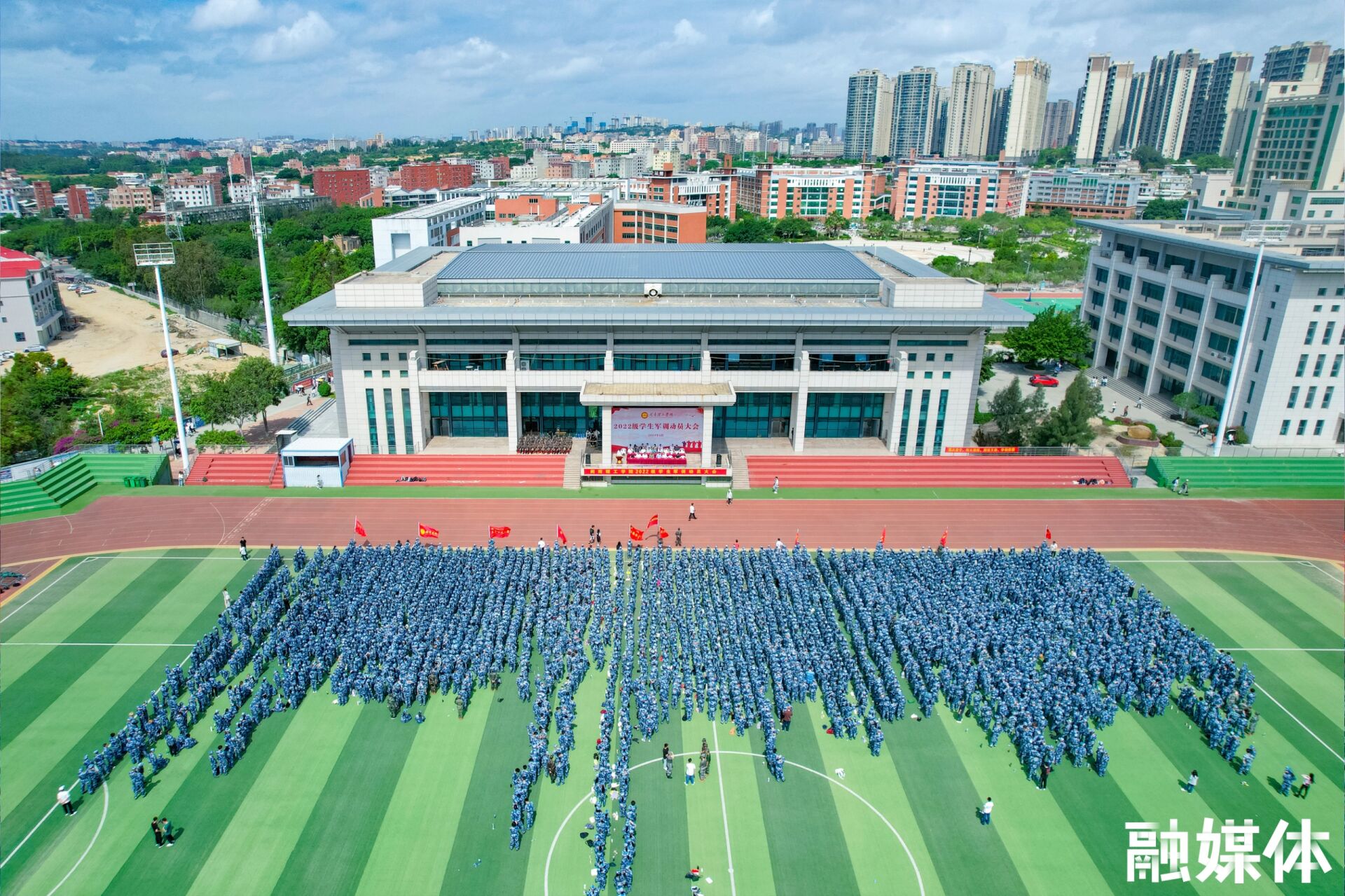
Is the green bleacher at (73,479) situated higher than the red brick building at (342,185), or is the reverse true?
the red brick building at (342,185)

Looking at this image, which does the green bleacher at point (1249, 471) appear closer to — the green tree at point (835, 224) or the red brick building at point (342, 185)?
the green tree at point (835, 224)

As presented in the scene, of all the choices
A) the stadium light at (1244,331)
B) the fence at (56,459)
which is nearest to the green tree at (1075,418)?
the stadium light at (1244,331)

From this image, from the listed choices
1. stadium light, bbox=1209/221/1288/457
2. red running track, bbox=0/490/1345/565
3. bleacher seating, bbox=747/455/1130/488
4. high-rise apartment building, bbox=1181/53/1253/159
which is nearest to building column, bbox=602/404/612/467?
red running track, bbox=0/490/1345/565

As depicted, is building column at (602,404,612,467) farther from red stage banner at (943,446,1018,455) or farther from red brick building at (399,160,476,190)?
red brick building at (399,160,476,190)

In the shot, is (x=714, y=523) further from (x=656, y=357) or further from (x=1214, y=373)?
(x=1214, y=373)

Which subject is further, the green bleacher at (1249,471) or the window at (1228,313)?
the window at (1228,313)

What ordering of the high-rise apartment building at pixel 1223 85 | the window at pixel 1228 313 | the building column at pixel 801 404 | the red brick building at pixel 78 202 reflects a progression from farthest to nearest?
the high-rise apartment building at pixel 1223 85, the red brick building at pixel 78 202, the window at pixel 1228 313, the building column at pixel 801 404
